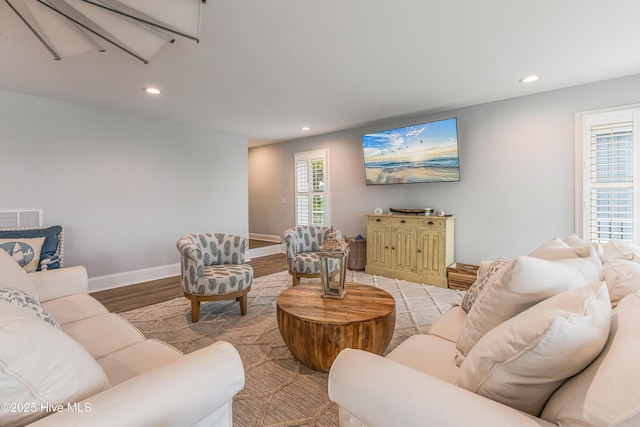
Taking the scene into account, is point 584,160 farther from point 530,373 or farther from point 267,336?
point 267,336

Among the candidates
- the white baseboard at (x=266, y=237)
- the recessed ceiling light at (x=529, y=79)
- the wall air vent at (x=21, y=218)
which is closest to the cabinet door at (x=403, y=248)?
the recessed ceiling light at (x=529, y=79)

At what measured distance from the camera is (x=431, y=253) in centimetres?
401

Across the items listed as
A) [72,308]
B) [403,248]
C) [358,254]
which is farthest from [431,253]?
[72,308]

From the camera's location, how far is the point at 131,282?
13.9 feet

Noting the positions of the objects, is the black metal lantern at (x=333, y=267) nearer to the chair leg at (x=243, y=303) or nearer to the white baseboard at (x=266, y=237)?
the chair leg at (x=243, y=303)

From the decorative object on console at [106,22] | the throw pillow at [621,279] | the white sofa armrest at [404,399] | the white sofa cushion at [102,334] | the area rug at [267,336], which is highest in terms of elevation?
the decorative object on console at [106,22]

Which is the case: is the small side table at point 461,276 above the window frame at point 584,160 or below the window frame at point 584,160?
below

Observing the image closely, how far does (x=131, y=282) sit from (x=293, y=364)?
3.29m

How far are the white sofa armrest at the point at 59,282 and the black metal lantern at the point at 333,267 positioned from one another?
5.99 ft

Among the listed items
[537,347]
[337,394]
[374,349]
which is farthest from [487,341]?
[374,349]

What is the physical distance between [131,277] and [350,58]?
4097 mm

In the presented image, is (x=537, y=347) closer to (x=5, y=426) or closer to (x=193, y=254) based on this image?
(x=5, y=426)

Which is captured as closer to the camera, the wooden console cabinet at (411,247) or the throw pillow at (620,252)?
the throw pillow at (620,252)

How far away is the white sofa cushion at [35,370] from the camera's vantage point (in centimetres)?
69
